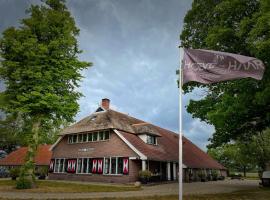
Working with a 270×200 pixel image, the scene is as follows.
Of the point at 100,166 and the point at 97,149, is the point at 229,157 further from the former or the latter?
the point at 100,166

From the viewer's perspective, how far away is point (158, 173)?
33.1 m

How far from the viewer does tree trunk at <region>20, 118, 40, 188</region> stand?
22188 millimetres

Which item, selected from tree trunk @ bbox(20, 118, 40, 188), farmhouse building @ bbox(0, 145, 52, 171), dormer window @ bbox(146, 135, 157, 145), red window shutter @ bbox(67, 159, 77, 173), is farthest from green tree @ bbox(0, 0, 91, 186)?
farmhouse building @ bbox(0, 145, 52, 171)

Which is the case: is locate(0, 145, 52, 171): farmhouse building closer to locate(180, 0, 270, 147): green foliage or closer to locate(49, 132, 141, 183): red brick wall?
locate(49, 132, 141, 183): red brick wall

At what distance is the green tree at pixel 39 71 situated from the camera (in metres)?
22.6

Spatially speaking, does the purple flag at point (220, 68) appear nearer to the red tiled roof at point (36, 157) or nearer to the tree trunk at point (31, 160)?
the tree trunk at point (31, 160)

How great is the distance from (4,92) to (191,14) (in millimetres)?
15998

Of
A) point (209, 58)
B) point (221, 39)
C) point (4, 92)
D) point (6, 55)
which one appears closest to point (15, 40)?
point (6, 55)

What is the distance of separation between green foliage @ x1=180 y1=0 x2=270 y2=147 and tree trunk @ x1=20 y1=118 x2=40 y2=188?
12.3 meters

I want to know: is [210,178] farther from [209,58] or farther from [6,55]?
[209,58]

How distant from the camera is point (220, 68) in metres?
10.7

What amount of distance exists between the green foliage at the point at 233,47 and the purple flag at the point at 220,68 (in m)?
4.42

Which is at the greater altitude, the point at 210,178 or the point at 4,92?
the point at 4,92

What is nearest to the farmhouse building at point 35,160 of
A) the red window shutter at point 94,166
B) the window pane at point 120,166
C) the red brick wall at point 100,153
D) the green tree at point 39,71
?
the red brick wall at point 100,153
